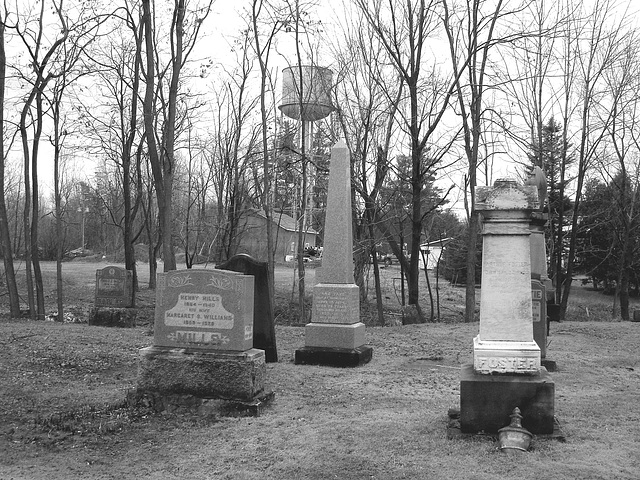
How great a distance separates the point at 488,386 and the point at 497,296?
77 cm

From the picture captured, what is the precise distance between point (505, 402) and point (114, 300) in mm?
12313

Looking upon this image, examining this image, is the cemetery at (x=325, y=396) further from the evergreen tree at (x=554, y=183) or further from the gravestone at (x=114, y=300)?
the evergreen tree at (x=554, y=183)

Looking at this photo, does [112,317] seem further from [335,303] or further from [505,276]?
[505,276]

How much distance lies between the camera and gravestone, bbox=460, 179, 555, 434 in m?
5.02

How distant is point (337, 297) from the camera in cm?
967

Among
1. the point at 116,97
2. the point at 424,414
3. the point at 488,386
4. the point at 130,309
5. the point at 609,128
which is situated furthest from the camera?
the point at 116,97

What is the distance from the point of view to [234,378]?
6.30 m

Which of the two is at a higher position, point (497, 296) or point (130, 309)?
point (497, 296)

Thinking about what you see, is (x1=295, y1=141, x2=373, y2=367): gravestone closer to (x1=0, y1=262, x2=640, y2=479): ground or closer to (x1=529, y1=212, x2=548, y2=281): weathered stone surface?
(x1=0, y1=262, x2=640, y2=479): ground

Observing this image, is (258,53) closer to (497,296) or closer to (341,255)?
(341,255)

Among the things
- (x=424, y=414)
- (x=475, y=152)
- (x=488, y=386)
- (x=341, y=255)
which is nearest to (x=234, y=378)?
(x=424, y=414)

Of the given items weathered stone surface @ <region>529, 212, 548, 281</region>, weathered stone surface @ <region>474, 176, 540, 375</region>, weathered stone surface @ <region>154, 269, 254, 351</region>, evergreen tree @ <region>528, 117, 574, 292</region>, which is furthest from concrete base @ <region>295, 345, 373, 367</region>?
evergreen tree @ <region>528, 117, 574, 292</region>

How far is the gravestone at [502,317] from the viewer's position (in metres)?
5.02

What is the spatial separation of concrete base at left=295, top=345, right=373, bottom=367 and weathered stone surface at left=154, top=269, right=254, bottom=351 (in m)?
3.03
